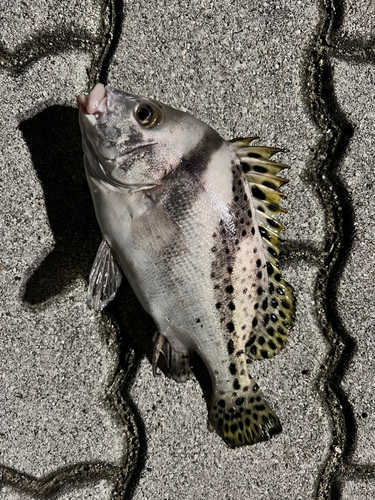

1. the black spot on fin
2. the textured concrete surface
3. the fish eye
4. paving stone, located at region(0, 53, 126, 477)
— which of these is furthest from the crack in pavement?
paving stone, located at region(0, 53, 126, 477)

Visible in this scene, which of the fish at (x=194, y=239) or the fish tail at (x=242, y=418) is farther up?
the fish at (x=194, y=239)

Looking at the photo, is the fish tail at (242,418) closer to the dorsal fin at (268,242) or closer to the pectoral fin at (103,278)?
the dorsal fin at (268,242)

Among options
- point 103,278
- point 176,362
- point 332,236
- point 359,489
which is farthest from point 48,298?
point 359,489

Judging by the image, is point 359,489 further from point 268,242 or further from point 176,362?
point 268,242

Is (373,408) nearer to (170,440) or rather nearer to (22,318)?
(170,440)

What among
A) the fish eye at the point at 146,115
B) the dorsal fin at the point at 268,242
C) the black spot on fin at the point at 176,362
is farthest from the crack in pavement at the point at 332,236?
the fish eye at the point at 146,115
